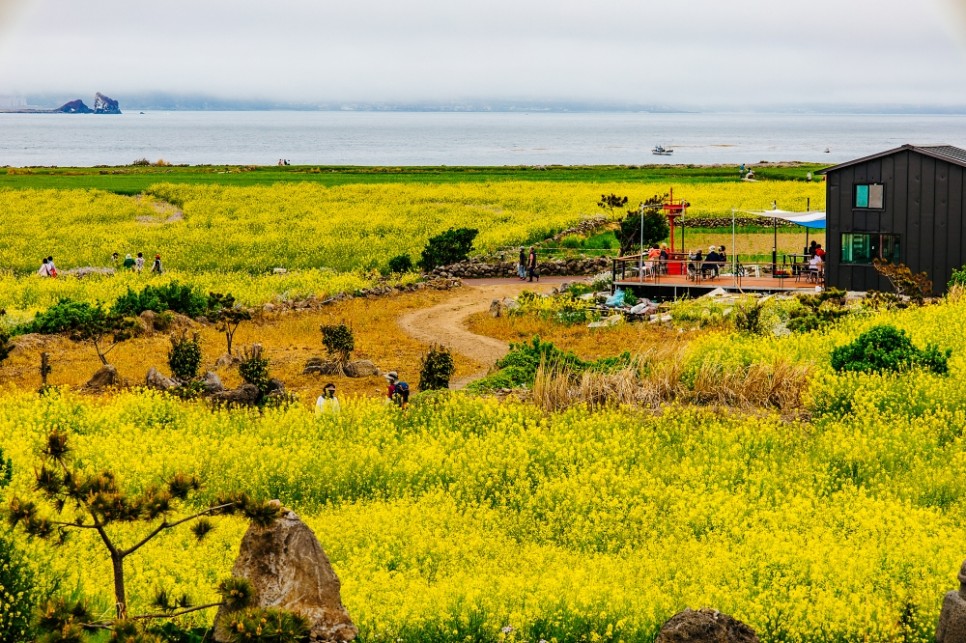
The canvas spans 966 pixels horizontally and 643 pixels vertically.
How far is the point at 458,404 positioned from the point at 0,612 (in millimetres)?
12024

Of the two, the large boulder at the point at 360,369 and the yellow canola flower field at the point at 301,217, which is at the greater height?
the yellow canola flower field at the point at 301,217

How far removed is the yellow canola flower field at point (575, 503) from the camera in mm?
13867

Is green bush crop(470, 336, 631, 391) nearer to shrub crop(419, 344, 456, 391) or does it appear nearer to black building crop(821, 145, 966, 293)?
shrub crop(419, 344, 456, 391)

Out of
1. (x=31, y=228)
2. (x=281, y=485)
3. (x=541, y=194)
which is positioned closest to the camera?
(x=281, y=485)

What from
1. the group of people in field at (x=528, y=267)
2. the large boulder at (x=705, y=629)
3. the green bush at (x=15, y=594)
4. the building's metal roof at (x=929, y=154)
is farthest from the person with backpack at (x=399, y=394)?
the group of people in field at (x=528, y=267)

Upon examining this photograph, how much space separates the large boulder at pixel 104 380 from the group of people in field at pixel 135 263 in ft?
73.0

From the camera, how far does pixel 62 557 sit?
1600 cm

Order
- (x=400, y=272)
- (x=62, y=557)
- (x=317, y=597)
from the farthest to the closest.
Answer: (x=400, y=272)
(x=62, y=557)
(x=317, y=597)

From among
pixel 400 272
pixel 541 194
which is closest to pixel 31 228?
pixel 400 272

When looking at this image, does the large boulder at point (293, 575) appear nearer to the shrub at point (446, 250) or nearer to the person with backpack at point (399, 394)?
the person with backpack at point (399, 394)

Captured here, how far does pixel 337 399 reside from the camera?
2414 centimetres

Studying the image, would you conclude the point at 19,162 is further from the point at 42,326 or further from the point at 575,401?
the point at 575,401

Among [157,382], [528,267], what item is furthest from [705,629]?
[528,267]

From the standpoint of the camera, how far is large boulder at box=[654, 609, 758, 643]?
1182cm
